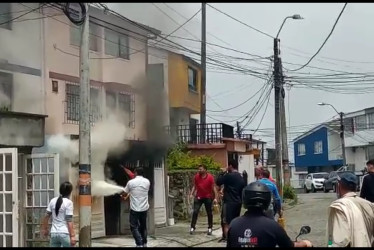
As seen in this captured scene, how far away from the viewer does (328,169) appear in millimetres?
66000

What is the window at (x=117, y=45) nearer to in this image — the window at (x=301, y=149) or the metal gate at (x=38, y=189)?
the metal gate at (x=38, y=189)

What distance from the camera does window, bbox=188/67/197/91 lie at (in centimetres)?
3198

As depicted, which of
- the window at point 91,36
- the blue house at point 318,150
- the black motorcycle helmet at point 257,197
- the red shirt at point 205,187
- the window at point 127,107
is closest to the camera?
the black motorcycle helmet at point 257,197

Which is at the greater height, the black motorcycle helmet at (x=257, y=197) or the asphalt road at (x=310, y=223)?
the black motorcycle helmet at (x=257, y=197)

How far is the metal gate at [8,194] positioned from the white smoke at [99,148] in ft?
10.4

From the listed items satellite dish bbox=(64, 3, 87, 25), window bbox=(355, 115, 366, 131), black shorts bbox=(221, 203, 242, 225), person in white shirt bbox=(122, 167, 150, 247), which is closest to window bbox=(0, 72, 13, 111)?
satellite dish bbox=(64, 3, 87, 25)

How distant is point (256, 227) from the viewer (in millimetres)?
4281

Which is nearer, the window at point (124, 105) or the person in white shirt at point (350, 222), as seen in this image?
the person in white shirt at point (350, 222)

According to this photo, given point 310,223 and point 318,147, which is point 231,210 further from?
point 318,147

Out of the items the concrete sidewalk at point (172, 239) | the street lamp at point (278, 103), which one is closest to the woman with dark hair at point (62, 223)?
the concrete sidewalk at point (172, 239)

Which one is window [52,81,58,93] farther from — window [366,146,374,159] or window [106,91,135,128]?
window [366,146,374,159]

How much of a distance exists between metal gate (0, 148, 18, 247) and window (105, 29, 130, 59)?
30.9ft

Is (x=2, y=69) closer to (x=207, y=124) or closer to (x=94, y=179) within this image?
(x=94, y=179)

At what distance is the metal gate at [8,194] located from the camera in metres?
10.6
